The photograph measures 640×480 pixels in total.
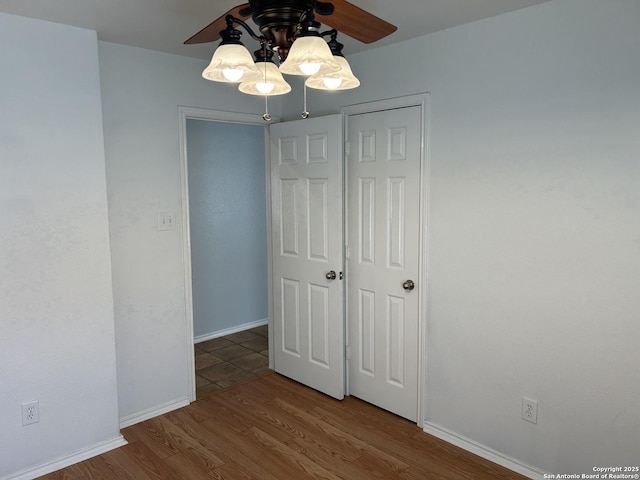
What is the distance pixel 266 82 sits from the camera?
5.10 feet

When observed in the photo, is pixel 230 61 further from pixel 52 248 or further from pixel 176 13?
pixel 52 248

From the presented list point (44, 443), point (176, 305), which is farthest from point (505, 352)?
point (44, 443)

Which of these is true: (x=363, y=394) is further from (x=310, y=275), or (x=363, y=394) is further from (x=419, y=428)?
(x=310, y=275)

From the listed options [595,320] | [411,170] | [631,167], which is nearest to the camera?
[631,167]

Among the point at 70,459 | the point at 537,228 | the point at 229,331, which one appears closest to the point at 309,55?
the point at 537,228

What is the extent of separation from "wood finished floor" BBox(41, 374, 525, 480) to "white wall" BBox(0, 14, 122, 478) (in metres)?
0.32

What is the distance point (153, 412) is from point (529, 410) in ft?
7.65

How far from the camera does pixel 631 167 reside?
79.2 inches

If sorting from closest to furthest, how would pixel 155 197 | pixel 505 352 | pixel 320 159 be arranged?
pixel 505 352 → pixel 155 197 → pixel 320 159

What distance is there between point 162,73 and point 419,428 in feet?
9.18

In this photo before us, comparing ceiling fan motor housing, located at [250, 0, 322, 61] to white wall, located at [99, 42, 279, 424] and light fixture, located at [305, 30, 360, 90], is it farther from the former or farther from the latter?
white wall, located at [99, 42, 279, 424]

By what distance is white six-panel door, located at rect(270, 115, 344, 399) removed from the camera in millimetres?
3199

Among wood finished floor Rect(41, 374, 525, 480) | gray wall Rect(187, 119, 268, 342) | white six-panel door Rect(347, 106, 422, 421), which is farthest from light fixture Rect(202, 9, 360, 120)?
gray wall Rect(187, 119, 268, 342)

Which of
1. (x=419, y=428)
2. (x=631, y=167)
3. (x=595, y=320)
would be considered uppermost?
(x=631, y=167)
